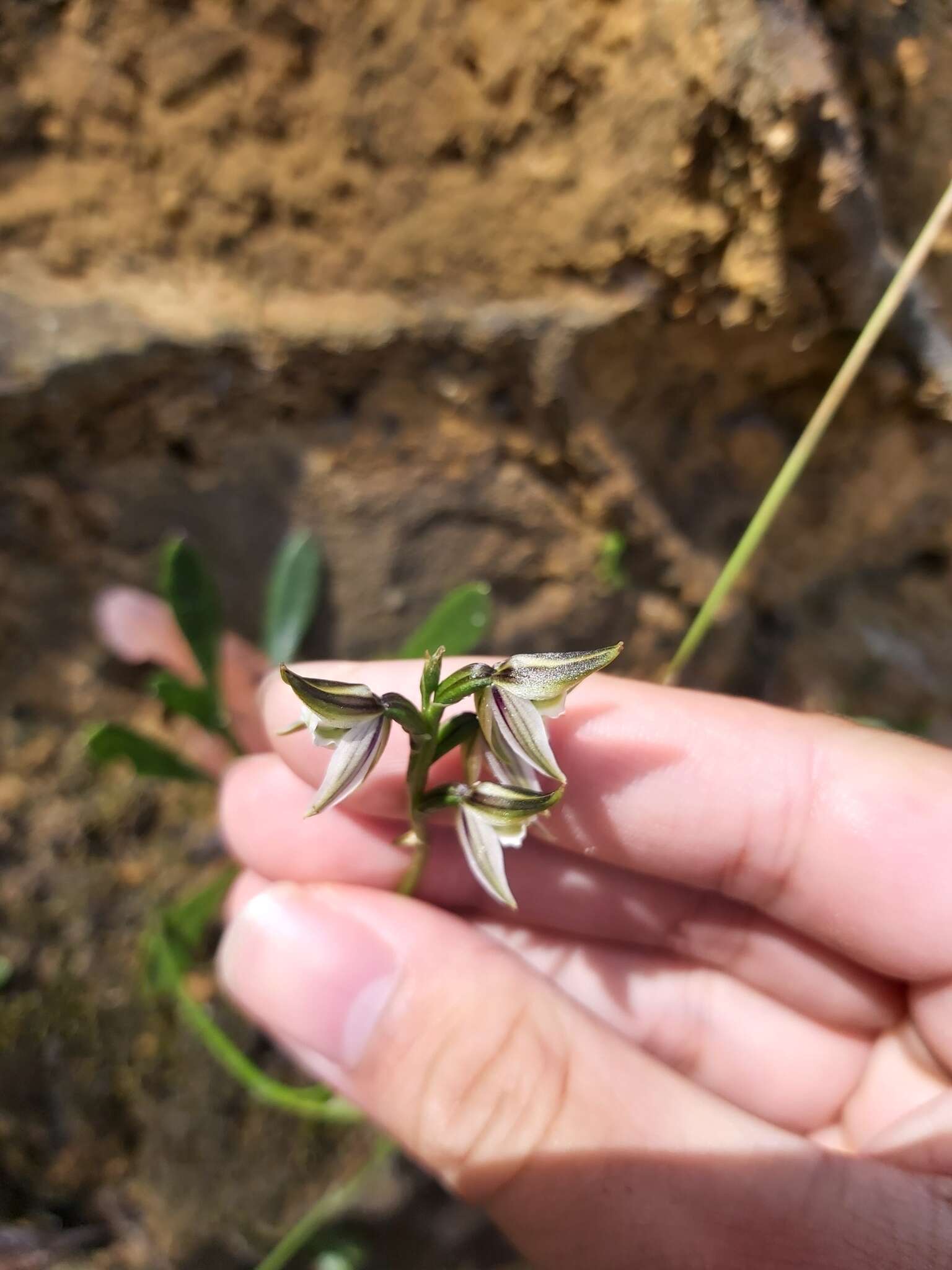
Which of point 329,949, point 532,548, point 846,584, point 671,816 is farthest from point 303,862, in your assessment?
point 846,584

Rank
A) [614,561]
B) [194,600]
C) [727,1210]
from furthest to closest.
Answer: [614,561] < [194,600] < [727,1210]

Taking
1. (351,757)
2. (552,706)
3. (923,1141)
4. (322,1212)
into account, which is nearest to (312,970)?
(351,757)

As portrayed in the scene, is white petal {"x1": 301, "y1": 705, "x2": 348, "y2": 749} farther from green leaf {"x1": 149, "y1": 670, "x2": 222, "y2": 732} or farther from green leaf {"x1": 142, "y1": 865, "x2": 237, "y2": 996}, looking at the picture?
green leaf {"x1": 142, "y1": 865, "x2": 237, "y2": 996}

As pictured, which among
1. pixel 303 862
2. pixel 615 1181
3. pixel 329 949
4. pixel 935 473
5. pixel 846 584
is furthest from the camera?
pixel 846 584

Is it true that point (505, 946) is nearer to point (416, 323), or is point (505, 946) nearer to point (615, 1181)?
point (615, 1181)

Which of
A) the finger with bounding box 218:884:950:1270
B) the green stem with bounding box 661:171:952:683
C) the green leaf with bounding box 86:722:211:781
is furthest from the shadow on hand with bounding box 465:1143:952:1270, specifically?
the green leaf with bounding box 86:722:211:781

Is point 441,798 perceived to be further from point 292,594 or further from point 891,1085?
point 891,1085
